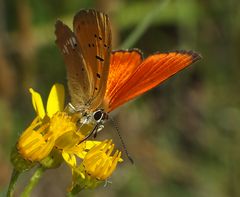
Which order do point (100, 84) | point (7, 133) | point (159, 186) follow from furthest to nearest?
point (159, 186) → point (7, 133) → point (100, 84)

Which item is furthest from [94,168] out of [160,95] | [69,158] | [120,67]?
[160,95]

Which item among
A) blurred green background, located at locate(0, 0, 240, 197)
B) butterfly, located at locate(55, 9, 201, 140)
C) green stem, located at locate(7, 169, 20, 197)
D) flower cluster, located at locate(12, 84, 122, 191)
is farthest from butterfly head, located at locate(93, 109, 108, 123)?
blurred green background, located at locate(0, 0, 240, 197)

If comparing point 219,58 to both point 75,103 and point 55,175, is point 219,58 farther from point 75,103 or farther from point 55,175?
point 75,103

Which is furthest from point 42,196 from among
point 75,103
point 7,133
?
point 75,103

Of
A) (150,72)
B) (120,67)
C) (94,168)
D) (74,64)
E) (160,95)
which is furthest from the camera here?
(160,95)

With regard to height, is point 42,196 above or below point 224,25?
below

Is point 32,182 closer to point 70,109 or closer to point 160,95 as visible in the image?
point 70,109
